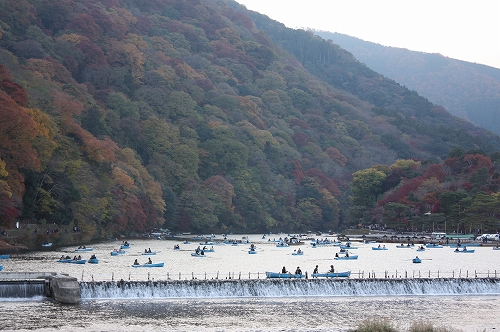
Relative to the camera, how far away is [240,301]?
51.6 meters

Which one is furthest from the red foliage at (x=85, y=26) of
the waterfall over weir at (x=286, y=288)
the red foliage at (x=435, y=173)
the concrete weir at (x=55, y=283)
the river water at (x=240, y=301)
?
the waterfall over weir at (x=286, y=288)

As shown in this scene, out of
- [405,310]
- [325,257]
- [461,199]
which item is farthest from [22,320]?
[461,199]

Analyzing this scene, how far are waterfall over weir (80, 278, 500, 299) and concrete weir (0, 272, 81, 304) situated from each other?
1.98 m

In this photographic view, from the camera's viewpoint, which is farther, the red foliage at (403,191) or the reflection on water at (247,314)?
the red foliage at (403,191)

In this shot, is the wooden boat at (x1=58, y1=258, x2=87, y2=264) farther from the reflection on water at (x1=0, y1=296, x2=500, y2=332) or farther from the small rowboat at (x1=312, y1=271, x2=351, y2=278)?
the small rowboat at (x1=312, y1=271, x2=351, y2=278)

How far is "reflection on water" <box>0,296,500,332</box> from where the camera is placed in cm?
4153

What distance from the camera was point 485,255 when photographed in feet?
292

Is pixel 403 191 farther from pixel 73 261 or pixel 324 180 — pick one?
pixel 73 261

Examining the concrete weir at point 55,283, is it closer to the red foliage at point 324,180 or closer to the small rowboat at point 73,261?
the small rowboat at point 73,261

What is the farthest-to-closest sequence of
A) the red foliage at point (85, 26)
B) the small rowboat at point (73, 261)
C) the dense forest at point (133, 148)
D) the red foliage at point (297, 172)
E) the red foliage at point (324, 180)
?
1. the red foliage at point (324, 180)
2. the red foliage at point (297, 172)
3. the red foliage at point (85, 26)
4. the dense forest at point (133, 148)
5. the small rowboat at point (73, 261)

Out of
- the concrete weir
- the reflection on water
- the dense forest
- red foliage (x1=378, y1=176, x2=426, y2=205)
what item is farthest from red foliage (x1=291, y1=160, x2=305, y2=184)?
the concrete weir

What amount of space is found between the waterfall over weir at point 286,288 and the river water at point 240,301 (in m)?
0.08

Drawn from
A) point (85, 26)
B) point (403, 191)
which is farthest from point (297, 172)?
point (85, 26)

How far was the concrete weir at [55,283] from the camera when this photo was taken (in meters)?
47.7
